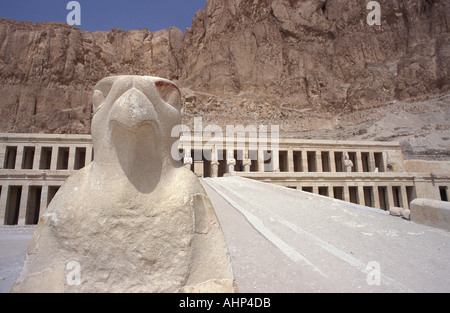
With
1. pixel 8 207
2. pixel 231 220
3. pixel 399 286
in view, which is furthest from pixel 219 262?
pixel 8 207

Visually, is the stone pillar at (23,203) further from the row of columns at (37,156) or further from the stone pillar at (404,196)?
the stone pillar at (404,196)

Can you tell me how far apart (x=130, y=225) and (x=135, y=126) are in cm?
99

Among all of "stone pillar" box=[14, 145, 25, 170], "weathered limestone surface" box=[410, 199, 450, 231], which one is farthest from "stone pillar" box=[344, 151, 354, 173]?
"stone pillar" box=[14, 145, 25, 170]

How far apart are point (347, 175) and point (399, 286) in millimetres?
15164

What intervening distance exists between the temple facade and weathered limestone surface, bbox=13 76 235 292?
1357 cm

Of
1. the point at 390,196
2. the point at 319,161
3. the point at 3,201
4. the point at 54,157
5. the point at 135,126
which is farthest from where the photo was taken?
the point at 319,161

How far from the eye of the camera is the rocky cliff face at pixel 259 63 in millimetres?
40750

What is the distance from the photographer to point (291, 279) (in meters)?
3.87

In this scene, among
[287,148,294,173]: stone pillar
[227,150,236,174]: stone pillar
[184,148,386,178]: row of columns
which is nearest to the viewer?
[227,150,236,174]: stone pillar

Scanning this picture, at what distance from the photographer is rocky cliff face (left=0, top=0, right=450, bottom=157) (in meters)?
40.8

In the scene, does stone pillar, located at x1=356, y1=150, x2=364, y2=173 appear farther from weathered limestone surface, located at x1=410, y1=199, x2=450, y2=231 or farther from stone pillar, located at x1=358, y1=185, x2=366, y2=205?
weathered limestone surface, located at x1=410, y1=199, x2=450, y2=231

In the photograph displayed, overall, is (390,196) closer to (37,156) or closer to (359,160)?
(359,160)

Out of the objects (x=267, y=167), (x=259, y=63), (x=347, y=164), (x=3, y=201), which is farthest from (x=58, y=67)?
(x=347, y=164)

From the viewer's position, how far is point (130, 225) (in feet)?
8.91
